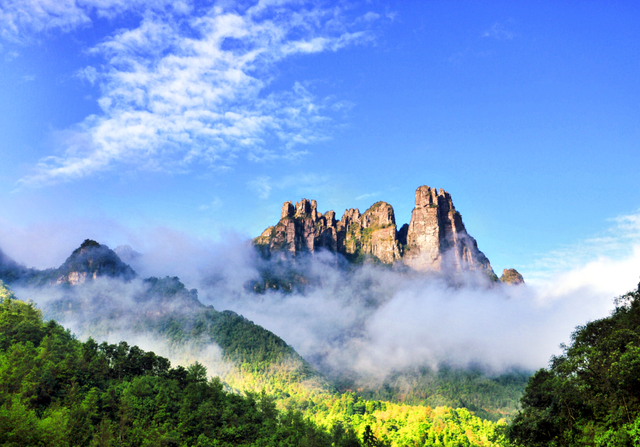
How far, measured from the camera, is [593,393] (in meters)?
49.7

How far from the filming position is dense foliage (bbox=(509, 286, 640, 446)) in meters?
44.1

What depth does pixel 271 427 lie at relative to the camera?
7981cm

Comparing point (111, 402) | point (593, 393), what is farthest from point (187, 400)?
point (593, 393)

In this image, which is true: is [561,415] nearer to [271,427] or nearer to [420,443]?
[271,427]

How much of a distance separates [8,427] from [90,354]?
4557cm

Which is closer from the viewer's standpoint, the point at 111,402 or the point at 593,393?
the point at 593,393

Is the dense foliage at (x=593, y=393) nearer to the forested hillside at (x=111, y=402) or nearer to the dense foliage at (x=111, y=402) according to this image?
the forested hillside at (x=111, y=402)

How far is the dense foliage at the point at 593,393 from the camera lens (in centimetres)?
4409

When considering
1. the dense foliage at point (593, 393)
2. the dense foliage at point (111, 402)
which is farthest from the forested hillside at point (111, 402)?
the dense foliage at point (593, 393)

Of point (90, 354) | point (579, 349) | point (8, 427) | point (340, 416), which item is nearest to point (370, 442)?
point (579, 349)

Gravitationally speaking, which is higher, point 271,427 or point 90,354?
point 90,354

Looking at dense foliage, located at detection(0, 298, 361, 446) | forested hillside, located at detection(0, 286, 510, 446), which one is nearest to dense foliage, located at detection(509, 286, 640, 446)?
forested hillside, located at detection(0, 286, 510, 446)

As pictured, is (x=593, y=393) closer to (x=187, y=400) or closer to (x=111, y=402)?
(x=187, y=400)

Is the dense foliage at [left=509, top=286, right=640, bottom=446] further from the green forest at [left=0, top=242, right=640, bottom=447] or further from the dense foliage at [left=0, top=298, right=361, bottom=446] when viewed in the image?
the dense foliage at [left=0, top=298, right=361, bottom=446]
